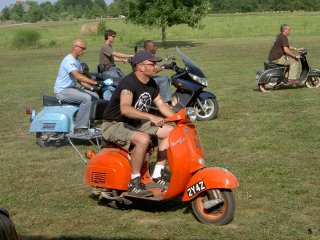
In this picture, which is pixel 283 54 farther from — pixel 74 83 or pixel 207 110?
pixel 74 83

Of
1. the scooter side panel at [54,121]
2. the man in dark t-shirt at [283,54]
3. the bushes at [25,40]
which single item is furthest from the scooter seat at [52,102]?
the bushes at [25,40]

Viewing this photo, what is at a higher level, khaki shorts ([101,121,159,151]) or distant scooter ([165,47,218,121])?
khaki shorts ([101,121,159,151])

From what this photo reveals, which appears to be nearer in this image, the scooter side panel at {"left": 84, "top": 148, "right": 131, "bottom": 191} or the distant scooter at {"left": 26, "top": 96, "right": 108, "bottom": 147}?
the scooter side panel at {"left": 84, "top": 148, "right": 131, "bottom": 191}

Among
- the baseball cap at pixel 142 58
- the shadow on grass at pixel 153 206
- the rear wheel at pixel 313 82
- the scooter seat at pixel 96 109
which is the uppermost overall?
the baseball cap at pixel 142 58

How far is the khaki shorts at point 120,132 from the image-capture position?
221 inches

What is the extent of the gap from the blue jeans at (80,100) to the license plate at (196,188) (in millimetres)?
3901

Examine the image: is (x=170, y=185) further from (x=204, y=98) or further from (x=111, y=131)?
(x=204, y=98)

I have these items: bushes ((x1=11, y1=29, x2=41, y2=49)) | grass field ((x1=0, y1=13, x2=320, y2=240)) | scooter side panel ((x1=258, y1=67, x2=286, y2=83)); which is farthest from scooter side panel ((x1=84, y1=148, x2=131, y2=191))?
bushes ((x1=11, y1=29, x2=41, y2=49))

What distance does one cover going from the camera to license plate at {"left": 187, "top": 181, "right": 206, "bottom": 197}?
5055 millimetres

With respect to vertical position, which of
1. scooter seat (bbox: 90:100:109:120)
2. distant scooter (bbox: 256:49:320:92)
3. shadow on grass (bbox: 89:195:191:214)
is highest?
scooter seat (bbox: 90:100:109:120)

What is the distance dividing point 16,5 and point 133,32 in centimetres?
13553

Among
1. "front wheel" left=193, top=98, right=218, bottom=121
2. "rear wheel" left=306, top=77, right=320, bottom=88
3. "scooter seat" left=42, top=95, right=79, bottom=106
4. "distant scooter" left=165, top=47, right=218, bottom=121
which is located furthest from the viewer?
"rear wheel" left=306, top=77, right=320, bottom=88

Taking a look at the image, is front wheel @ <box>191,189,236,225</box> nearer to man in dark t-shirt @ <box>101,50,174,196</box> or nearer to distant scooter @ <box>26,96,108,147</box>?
man in dark t-shirt @ <box>101,50,174,196</box>

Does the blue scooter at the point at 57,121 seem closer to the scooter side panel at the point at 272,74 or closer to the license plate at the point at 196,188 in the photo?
the license plate at the point at 196,188
